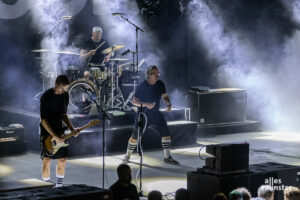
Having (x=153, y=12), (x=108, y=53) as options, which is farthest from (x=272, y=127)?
(x=108, y=53)

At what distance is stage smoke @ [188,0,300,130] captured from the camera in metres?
16.1

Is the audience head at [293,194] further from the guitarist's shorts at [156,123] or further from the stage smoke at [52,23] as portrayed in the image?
the stage smoke at [52,23]

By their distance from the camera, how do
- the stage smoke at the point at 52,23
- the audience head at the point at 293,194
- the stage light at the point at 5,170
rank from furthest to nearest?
the stage smoke at the point at 52,23 → the stage light at the point at 5,170 → the audience head at the point at 293,194

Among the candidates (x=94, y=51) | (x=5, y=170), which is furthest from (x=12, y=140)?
(x=94, y=51)

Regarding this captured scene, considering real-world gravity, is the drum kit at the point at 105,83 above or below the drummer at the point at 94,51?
below

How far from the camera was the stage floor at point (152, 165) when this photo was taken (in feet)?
30.5

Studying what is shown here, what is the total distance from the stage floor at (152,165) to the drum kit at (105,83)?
4.89ft

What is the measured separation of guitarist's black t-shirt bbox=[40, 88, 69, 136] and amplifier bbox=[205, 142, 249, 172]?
2.04 meters

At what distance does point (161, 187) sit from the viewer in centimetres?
891

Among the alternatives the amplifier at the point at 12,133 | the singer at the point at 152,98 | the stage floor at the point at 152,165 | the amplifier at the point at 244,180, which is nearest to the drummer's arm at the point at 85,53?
the amplifier at the point at 12,133

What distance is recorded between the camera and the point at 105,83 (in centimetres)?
1302

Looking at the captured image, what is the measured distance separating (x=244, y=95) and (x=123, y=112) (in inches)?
153

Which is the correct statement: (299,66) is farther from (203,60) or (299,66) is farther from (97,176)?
(97,176)

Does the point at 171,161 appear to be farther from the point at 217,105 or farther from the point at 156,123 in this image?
the point at 217,105
